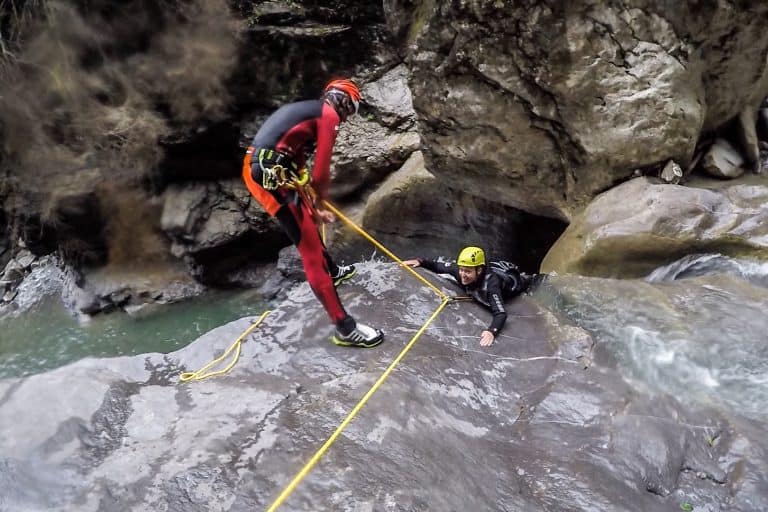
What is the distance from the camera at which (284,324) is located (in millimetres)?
4246

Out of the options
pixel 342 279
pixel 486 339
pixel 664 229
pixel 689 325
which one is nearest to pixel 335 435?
pixel 486 339

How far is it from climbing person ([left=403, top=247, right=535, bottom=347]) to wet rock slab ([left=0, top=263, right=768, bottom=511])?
50 centimetres

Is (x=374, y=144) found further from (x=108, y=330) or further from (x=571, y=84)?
(x=108, y=330)

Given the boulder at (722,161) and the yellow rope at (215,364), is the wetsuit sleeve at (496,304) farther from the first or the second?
the boulder at (722,161)

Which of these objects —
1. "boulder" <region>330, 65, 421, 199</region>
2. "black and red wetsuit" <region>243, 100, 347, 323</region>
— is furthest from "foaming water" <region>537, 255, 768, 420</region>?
"boulder" <region>330, 65, 421, 199</region>

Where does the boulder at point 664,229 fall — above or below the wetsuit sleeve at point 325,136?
below

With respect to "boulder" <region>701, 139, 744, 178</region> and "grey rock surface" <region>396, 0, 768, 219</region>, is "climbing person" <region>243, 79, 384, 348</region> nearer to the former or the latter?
"grey rock surface" <region>396, 0, 768, 219</region>

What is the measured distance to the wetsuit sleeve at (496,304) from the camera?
4.12m

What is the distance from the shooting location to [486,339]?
3.99m

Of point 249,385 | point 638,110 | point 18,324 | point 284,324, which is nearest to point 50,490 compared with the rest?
point 249,385

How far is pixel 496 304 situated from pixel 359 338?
4.15ft

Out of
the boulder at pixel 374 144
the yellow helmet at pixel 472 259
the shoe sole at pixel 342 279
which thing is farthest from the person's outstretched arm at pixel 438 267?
the boulder at pixel 374 144

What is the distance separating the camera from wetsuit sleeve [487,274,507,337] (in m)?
4.12

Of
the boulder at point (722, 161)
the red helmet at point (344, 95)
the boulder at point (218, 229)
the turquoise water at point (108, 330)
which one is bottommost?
the turquoise water at point (108, 330)
